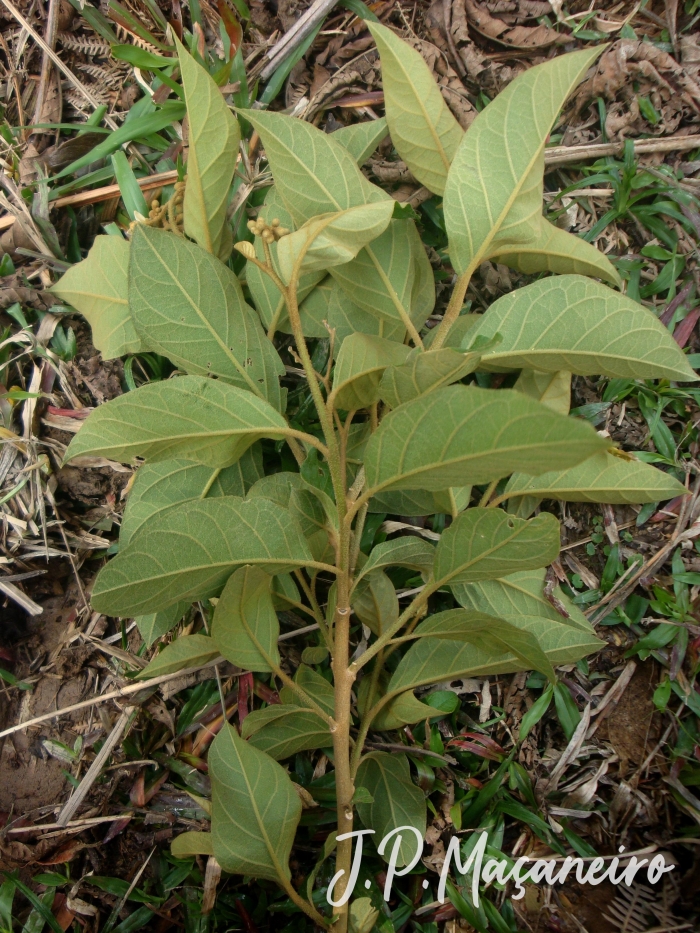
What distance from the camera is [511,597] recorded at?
1.17m

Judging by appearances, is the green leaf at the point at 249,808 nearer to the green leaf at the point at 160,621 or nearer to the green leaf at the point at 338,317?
the green leaf at the point at 160,621

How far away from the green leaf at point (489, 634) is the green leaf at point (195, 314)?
1.49 feet

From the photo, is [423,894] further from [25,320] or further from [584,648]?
[25,320]

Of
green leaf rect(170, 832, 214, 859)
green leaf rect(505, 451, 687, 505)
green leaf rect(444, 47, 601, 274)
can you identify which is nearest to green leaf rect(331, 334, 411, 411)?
green leaf rect(444, 47, 601, 274)

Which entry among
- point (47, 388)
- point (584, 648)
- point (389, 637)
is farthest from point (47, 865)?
point (584, 648)

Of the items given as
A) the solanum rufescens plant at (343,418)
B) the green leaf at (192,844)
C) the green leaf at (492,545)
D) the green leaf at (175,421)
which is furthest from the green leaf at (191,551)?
the green leaf at (192,844)

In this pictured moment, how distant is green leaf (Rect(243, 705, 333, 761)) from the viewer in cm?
107

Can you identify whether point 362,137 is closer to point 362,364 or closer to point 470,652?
point 362,364

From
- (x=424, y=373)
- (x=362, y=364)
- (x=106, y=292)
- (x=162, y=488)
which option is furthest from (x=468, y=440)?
(x=106, y=292)

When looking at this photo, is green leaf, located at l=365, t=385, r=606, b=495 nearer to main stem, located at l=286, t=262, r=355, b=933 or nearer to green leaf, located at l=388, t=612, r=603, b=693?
main stem, located at l=286, t=262, r=355, b=933

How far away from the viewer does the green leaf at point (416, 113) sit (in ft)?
3.47

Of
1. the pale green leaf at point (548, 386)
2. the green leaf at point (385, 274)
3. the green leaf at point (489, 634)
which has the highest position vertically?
the green leaf at point (385, 274)

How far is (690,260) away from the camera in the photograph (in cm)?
136

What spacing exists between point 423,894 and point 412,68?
4.75ft
